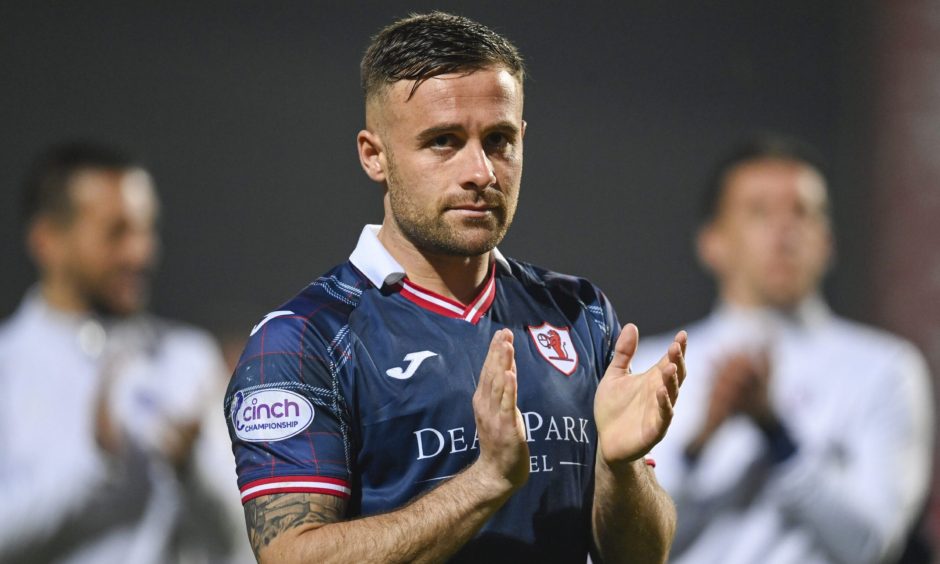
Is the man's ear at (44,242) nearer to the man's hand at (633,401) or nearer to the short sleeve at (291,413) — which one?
the short sleeve at (291,413)

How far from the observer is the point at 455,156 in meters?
1.82

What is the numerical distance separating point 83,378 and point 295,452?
255cm

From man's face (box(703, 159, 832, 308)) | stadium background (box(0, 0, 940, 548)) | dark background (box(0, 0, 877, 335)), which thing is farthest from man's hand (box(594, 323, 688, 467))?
man's face (box(703, 159, 832, 308))

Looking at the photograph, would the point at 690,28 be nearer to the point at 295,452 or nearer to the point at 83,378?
the point at 83,378

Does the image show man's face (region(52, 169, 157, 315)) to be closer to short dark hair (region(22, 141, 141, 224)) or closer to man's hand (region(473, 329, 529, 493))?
short dark hair (region(22, 141, 141, 224))

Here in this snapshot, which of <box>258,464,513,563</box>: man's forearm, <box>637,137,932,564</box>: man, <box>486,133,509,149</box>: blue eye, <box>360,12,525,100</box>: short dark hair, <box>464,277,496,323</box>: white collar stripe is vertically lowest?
<box>637,137,932,564</box>: man

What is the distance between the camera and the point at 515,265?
2059 mm

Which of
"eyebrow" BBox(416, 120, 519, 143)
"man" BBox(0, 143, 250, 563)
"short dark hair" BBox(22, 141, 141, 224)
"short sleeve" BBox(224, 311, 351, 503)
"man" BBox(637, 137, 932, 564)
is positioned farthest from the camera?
"man" BBox(637, 137, 932, 564)

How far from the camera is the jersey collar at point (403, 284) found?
1885 mm

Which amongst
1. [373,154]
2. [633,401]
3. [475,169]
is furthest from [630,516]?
[373,154]

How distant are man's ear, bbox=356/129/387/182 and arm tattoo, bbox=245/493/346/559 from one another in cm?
57

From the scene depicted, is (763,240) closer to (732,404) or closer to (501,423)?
(732,404)

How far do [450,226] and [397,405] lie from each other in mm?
305

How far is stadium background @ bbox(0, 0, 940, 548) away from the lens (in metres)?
4.16
